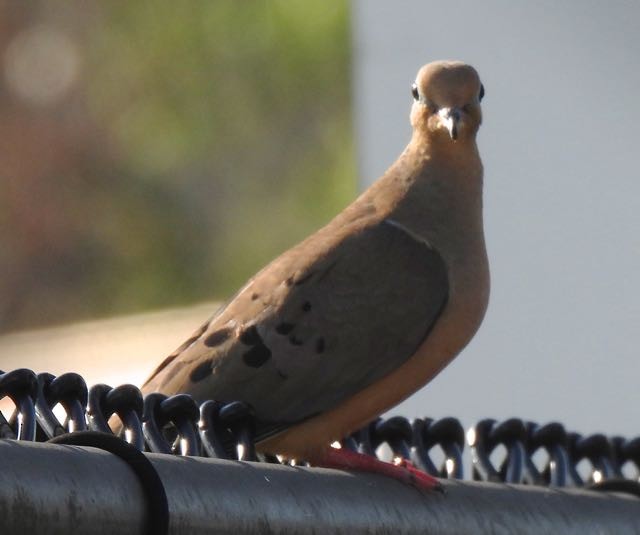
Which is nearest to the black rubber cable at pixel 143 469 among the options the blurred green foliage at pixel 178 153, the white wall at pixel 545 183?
the white wall at pixel 545 183

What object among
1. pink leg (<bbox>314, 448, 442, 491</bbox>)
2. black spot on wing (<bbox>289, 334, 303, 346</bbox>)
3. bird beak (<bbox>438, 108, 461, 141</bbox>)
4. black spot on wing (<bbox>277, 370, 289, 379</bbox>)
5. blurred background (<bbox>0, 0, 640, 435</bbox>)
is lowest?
pink leg (<bbox>314, 448, 442, 491</bbox>)

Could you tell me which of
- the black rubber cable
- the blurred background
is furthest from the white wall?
the blurred background

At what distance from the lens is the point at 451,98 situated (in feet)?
11.6

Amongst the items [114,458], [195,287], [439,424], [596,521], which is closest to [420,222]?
[439,424]

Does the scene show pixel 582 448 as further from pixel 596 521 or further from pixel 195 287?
pixel 195 287

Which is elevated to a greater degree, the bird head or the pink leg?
the bird head

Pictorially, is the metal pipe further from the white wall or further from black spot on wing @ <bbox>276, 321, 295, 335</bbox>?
the white wall

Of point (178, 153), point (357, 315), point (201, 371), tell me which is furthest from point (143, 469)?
point (178, 153)

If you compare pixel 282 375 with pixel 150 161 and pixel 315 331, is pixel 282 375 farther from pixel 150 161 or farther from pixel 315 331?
pixel 150 161

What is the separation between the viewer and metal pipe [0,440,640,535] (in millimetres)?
1491

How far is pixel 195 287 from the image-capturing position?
21.2 metres

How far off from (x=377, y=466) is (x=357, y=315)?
66 cm

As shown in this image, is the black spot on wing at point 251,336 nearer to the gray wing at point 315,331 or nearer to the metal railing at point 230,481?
the gray wing at point 315,331

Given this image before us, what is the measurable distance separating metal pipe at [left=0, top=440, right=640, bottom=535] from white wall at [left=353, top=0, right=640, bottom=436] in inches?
124
